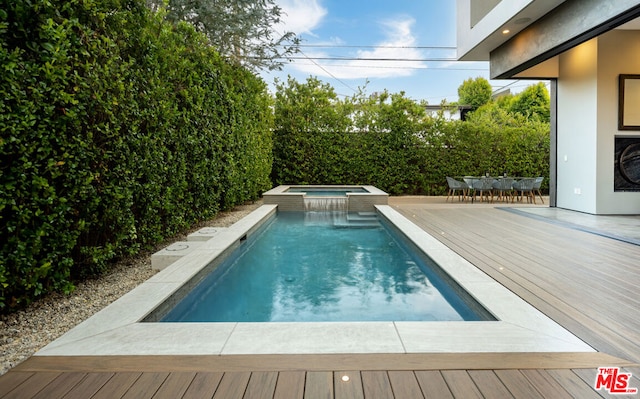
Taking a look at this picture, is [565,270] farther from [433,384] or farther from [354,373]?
[354,373]

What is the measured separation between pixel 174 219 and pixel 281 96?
848 centimetres

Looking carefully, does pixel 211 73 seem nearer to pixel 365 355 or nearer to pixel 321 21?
pixel 365 355

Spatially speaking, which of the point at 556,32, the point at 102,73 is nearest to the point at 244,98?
the point at 102,73

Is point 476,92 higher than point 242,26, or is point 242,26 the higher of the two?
point 476,92

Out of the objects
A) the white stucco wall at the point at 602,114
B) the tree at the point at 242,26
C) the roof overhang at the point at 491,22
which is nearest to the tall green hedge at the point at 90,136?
the tree at the point at 242,26

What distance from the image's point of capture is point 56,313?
2.95 metres

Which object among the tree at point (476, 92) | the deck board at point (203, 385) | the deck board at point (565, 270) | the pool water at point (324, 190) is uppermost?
the tree at point (476, 92)

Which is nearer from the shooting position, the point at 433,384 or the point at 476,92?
the point at 433,384

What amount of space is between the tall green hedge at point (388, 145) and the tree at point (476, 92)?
17.6 meters

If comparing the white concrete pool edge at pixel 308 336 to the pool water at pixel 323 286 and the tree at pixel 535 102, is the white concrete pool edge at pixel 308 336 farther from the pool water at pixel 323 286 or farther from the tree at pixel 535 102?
the tree at pixel 535 102

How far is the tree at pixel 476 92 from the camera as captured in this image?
96.6 feet

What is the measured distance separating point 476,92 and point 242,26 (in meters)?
22.9

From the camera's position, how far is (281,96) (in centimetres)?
1295

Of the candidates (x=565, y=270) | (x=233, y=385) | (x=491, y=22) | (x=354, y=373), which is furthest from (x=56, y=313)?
(x=491, y=22)
